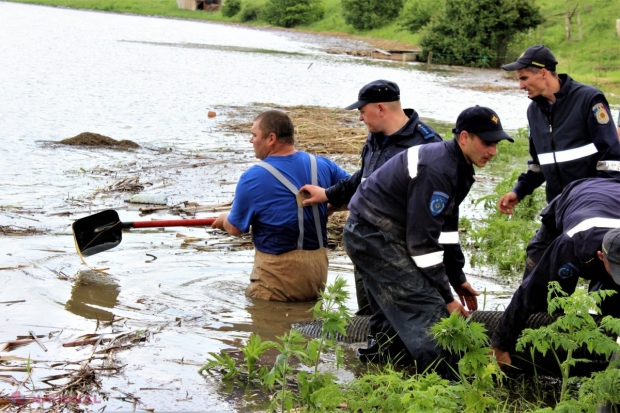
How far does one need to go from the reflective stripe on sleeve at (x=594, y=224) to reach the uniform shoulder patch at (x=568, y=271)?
150 mm

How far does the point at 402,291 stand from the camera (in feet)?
16.5

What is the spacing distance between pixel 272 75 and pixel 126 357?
91.3ft

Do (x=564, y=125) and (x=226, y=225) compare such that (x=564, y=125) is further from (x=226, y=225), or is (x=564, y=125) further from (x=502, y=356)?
(x=226, y=225)

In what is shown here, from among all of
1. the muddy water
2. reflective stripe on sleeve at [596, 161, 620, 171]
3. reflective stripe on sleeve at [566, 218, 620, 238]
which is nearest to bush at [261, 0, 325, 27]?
the muddy water

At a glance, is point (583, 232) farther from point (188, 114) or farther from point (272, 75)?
point (272, 75)

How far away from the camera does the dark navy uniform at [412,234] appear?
4.80m

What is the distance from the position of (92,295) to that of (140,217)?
2770mm

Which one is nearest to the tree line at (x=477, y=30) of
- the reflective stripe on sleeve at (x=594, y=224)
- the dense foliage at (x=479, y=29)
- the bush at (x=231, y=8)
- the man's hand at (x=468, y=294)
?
the dense foliage at (x=479, y=29)

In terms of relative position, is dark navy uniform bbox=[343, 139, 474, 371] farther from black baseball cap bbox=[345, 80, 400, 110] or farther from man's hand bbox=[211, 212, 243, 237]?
man's hand bbox=[211, 212, 243, 237]

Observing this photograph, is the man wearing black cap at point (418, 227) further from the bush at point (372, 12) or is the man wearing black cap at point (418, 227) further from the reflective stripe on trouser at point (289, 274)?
the bush at point (372, 12)

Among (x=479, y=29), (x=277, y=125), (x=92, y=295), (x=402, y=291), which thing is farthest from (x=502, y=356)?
(x=479, y=29)

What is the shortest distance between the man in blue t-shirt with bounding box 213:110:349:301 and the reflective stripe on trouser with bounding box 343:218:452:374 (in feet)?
5.26

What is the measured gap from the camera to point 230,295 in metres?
7.34

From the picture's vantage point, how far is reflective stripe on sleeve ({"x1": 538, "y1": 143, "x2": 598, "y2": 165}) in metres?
6.04
